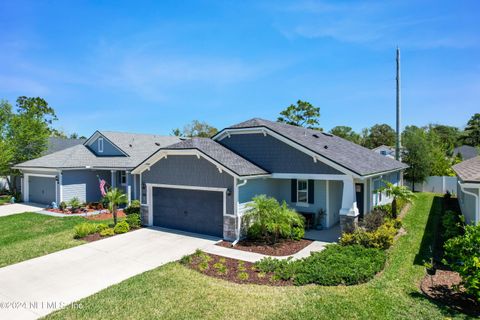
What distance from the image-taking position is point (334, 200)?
15.0 metres

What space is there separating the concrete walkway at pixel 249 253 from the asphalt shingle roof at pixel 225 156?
3074 mm

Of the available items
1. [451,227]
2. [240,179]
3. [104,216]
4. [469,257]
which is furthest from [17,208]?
[451,227]

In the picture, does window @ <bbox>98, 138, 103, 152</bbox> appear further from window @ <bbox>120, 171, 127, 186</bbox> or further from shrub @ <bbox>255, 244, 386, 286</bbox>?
shrub @ <bbox>255, 244, 386, 286</bbox>

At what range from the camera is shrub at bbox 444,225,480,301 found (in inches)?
245

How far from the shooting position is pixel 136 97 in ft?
80.7

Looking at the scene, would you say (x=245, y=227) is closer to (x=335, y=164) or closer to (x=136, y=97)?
(x=335, y=164)

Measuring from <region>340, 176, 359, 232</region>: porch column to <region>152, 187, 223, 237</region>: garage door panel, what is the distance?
517 cm

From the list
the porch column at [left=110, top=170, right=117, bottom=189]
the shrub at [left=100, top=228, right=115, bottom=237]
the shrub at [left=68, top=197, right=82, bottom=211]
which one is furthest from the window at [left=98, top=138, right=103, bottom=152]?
the shrub at [left=100, top=228, right=115, bottom=237]

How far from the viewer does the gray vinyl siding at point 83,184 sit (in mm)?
20812

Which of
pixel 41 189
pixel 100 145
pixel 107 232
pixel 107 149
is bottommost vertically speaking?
pixel 107 232

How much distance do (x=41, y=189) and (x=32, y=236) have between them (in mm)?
10627

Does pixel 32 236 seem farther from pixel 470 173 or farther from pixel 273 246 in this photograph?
pixel 470 173

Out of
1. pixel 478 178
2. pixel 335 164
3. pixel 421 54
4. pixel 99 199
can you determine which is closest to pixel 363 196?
pixel 335 164

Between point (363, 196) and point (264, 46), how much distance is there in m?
9.54
